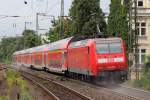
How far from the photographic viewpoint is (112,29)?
208ft

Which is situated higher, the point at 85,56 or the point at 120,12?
the point at 120,12

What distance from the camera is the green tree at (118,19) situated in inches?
2340

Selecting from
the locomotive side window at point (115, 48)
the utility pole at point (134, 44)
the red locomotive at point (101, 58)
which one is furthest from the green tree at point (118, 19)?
the locomotive side window at point (115, 48)

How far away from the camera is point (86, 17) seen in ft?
231

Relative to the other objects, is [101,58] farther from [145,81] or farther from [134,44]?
[134,44]

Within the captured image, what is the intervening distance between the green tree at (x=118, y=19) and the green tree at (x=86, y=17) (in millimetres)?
4152

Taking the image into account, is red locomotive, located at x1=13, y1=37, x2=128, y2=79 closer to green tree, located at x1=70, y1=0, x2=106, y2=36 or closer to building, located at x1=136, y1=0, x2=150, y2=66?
building, located at x1=136, y1=0, x2=150, y2=66

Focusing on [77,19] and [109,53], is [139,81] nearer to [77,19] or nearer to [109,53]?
[109,53]

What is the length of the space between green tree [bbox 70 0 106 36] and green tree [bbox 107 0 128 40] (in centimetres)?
415

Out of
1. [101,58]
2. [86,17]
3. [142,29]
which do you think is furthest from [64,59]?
[86,17]

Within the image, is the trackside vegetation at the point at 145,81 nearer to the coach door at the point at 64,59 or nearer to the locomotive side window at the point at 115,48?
the locomotive side window at the point at 115,48

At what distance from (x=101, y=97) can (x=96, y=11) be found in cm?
4909

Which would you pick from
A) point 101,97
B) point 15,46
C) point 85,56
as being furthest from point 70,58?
point 15,46

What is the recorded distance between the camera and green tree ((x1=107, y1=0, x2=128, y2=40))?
59441 millimetres
